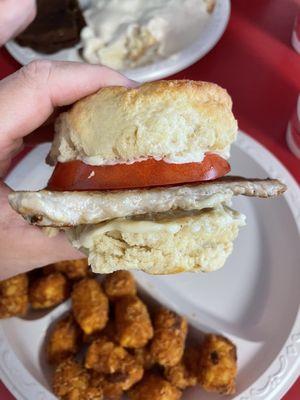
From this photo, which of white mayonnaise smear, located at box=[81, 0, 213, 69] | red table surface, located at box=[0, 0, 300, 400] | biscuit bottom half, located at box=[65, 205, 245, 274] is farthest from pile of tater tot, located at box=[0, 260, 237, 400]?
white mayonnaise smear, located at box=[81, 0, 213, 69]

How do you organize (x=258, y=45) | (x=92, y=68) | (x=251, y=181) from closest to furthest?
(x=251, y=181), (x=92, y=68), (x=258, y=45)

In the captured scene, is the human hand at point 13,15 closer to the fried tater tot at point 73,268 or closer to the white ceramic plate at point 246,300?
the white ceramic plate at point 246,300

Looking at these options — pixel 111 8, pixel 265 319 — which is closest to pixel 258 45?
pixel 111 8

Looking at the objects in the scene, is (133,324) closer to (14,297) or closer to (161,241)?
(14,297)

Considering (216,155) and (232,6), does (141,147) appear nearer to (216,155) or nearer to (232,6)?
(216,155)

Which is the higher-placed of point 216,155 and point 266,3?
point 216,155

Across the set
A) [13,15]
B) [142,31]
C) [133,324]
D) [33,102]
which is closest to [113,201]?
[33,102]

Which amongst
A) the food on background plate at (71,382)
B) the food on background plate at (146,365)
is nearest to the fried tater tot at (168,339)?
the food on background plate at (146,365)
